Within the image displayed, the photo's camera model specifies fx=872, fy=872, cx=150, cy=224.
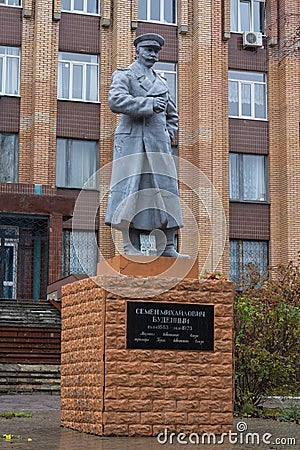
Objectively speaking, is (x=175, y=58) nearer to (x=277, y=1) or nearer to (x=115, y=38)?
(x=115, y=38)

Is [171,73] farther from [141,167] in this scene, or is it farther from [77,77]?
[141,167]

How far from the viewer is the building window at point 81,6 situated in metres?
30.5

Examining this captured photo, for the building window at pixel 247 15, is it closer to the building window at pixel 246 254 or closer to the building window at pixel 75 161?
the building window at pixel 75 161

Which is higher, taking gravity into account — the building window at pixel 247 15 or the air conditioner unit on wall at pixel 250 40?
the building window at pixel 247 15

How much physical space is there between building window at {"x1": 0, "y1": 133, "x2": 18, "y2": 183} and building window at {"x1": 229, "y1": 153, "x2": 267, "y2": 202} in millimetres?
7629

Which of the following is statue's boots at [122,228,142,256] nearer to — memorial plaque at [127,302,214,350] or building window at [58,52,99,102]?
memorial plaque at [127,302,214,350]

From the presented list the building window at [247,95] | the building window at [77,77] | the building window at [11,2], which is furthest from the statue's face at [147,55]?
the building window at [247,95]

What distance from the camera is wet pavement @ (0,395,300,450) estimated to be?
28.0 feet

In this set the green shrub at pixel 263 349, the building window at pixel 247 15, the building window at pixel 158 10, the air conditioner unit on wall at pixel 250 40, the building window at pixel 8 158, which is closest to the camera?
the green shrub at pixel 263 349

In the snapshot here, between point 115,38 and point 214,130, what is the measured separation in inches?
185

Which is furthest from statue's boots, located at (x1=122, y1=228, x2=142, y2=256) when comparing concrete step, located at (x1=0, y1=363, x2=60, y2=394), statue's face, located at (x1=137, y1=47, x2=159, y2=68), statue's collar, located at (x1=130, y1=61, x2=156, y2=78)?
concrete step, located at (x1=0, y1=363, x2=60, y2=394)

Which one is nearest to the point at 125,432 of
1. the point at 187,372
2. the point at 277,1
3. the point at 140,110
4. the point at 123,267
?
the point at 187,372

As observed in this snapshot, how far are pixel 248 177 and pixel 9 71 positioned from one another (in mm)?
9248

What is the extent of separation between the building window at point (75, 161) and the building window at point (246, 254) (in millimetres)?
5635
